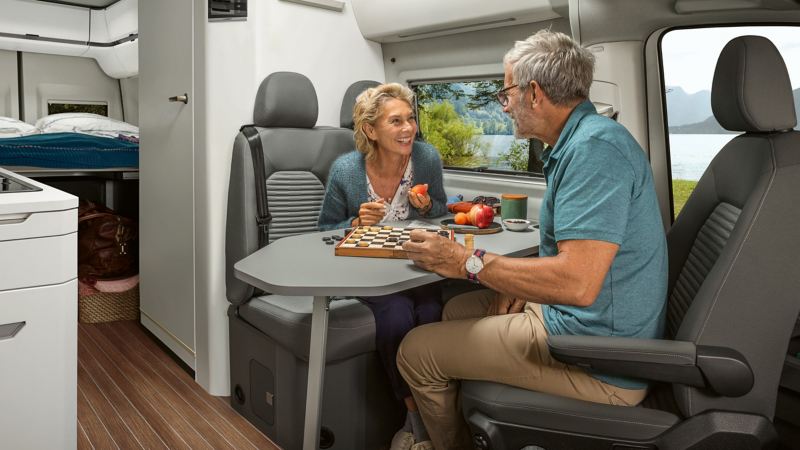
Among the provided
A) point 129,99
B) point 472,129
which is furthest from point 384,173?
point 129,99

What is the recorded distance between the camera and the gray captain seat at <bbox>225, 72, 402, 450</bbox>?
2.25 meters

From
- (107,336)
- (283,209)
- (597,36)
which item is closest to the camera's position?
(597,36)

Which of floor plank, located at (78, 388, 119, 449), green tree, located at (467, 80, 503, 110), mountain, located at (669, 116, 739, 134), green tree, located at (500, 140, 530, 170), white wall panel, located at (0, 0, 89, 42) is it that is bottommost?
floor plank, located at (78, 388, 119, 449)

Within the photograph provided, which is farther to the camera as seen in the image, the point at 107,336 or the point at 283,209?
the point at 107,336

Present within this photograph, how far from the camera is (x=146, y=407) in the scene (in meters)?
2.74

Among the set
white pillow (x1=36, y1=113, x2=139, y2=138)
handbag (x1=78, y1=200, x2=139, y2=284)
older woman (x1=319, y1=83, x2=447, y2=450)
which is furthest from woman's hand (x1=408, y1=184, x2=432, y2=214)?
white pillow (x1=36, y1=113, x2=139, y2=138)

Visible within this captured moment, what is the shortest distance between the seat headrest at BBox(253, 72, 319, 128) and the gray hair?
1.29 metres

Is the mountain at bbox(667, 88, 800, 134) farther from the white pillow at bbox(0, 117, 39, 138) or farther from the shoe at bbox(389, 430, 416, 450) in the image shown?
the white pillow at bbox(0, 117, 39, 138)

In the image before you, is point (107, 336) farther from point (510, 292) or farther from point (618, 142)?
point (618, 142)

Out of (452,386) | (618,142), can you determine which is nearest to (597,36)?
(618,142)

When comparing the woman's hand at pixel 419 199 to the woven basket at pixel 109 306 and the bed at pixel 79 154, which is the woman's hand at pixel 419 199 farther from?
the bed at pixel 79 154

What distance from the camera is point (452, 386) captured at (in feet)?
6.06

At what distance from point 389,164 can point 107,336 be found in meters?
2.04

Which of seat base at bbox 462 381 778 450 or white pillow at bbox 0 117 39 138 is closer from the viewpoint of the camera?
seat base at bbox 462 381 778 450
